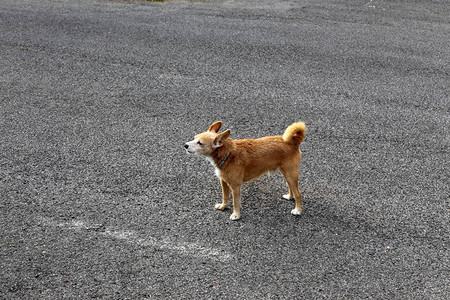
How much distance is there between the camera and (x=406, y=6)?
473 inches

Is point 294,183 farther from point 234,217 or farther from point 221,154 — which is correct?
point 221,154

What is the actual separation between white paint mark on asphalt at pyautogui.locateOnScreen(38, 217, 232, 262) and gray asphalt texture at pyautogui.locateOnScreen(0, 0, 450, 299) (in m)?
0.02

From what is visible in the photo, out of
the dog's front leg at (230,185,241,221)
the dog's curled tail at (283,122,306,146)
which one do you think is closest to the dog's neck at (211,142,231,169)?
the dog's front leg at (230,185,241,221)

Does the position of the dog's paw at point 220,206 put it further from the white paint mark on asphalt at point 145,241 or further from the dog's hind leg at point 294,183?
the dog's hind leg at point 294,183

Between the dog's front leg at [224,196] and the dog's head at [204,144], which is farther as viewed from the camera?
the dog's front leg at [224,196]

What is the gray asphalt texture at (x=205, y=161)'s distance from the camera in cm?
418

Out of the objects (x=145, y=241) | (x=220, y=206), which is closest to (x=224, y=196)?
(x=220, y=206)

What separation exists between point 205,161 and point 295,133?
1452mm

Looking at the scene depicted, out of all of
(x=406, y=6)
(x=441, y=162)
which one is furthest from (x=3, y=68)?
(x=406, y=6)

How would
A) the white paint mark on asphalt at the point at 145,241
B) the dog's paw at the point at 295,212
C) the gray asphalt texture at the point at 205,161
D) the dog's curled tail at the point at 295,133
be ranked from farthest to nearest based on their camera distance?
1. the dog's paw at the point at 295,212
2. the dog's curled tail at the point at 295,133
3. the white paint mark on asphalt at the point at 145,241
4. the gray asphalt texture at the point at 205,161

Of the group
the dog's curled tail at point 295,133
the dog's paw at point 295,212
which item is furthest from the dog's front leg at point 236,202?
the dog's curled tail at point 295,133

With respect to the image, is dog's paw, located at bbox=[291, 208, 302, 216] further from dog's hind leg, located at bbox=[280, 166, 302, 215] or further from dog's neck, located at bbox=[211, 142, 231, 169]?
dog's neck, located at bbox=[211, 142, 231, 169]

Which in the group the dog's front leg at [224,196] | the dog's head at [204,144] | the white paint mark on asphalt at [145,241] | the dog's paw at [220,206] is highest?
the dog's head at [204,144]

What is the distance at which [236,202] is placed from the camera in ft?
15.7
